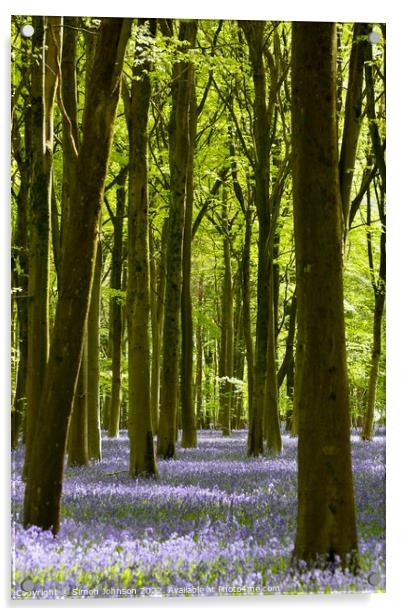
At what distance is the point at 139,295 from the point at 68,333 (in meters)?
3.94

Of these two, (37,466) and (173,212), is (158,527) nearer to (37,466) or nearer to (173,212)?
(37,466)

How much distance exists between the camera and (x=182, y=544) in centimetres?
690

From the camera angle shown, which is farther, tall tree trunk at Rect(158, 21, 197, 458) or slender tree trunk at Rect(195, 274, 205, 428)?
slender tree trunk at Rect(195, 274, 205, 428)

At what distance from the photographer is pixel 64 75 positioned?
37.5 ft

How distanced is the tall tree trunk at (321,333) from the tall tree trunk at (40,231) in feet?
12.8

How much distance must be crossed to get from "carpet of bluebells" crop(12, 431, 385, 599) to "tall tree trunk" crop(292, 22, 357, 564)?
44 cm

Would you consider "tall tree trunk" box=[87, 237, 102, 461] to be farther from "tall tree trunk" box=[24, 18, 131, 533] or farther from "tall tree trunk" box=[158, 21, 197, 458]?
"tall tree trunk" box=[24, 18, 131, 533]

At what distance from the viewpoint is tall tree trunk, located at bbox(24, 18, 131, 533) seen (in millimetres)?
7180

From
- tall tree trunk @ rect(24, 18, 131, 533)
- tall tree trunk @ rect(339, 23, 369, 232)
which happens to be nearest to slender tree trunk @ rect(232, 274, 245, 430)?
tall tree trunk @ rect(339, 23, 369, 232)

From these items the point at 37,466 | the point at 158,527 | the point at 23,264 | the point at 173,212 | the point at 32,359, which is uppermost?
the point at 173,212

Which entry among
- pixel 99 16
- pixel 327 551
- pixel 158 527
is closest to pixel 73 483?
pixel 158 527

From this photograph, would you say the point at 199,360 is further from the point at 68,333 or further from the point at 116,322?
the point at 68,333

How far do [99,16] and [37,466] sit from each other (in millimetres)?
4422

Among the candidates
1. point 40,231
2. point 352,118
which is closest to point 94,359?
point 40,231
